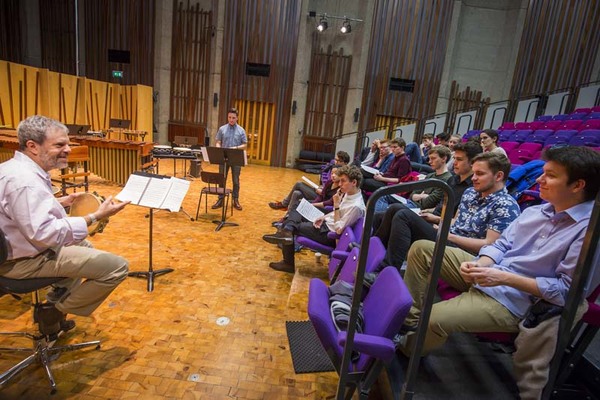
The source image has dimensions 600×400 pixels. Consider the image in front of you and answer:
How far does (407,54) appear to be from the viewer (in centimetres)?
1080

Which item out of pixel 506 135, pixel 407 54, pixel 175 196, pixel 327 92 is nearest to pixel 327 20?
pixel 327 92

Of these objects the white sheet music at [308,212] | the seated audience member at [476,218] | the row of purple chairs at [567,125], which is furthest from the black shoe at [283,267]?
the row of purple chairs at [567,125]

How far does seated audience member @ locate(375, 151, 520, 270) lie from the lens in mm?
2268

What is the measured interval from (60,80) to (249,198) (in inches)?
226

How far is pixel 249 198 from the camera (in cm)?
679

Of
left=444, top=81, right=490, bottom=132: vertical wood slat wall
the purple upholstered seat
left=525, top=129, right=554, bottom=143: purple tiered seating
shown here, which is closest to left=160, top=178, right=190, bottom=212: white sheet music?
the purple upholstered seat

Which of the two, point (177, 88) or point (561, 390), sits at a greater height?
point (177, 88)

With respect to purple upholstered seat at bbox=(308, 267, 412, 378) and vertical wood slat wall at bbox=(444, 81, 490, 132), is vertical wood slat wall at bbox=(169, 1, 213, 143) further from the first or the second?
purple upholstered seat at bbox=(308, 267, 412, 378)

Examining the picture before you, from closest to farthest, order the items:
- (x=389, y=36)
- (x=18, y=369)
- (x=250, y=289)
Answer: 1. (x=18, y=369)
2. (x=250, y=289)
3. (x=389, y=36)

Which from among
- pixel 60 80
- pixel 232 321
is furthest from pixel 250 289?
pixel 60 80

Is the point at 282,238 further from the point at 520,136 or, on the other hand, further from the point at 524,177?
the point at 520,136

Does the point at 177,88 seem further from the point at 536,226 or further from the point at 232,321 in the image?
the point at 536,226

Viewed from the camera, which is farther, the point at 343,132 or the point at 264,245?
the point at 343,132

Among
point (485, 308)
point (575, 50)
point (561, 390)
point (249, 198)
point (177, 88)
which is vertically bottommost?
point (249, 198)
